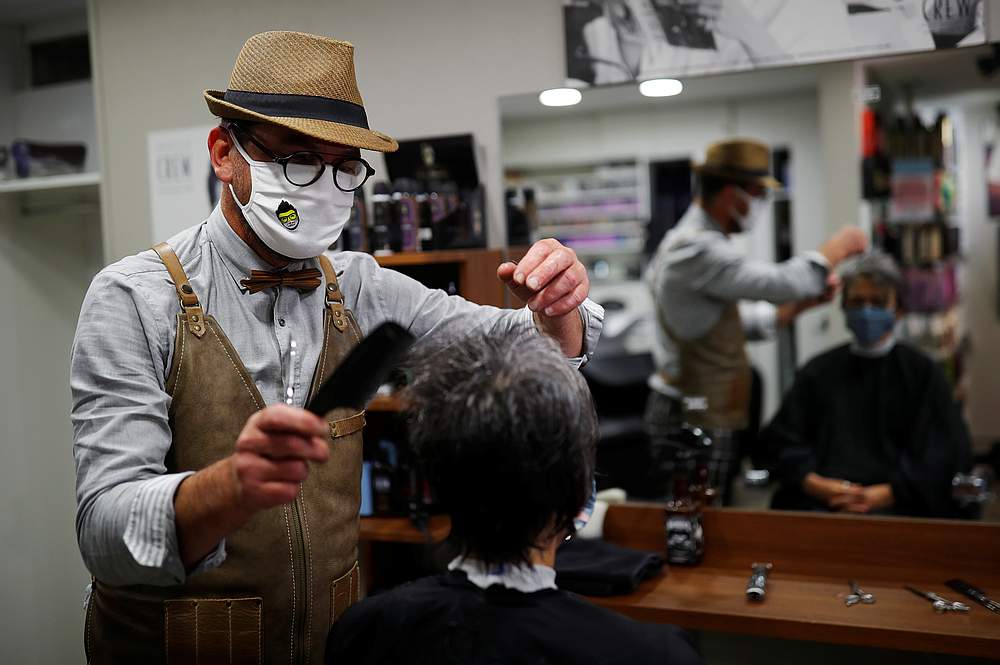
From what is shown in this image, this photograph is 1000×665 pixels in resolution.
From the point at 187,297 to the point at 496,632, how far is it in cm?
81

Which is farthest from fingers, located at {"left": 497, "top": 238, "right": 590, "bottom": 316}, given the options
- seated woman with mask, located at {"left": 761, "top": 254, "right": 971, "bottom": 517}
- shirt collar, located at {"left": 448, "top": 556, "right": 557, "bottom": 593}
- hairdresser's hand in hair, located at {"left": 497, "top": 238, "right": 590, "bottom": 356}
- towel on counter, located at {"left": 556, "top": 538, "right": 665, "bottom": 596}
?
seated woman with mask, located at {"left": 761, "top": 254, "right": 971, "bottom": 517}

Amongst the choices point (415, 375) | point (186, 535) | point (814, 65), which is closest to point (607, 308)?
point (814, 65)

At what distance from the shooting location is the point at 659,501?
290 cm

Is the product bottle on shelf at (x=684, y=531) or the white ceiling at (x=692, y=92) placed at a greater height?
the white ceiling at (x=692, y=92)

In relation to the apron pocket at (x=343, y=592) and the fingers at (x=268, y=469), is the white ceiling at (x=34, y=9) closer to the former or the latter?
the apron pocket at (x=343, y=592)

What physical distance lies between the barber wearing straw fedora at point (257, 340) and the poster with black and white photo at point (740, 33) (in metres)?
1.16

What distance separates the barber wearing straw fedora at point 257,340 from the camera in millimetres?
1540

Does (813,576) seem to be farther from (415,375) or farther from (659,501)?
(415,375)

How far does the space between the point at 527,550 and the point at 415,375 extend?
12.1 inches

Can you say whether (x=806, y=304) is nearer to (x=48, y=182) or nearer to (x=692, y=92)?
(x=692, y=92)

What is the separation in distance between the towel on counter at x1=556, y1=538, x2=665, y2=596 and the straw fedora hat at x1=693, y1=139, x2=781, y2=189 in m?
1.31

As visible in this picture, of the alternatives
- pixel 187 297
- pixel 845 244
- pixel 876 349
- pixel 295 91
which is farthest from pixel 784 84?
pixel 187 297

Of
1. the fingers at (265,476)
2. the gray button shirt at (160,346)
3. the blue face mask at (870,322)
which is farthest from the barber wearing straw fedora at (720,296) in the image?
the fingers at (265,476)

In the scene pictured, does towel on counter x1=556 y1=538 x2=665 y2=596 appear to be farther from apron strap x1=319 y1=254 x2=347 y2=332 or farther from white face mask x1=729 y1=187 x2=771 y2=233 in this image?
white face mask x1=729 y1=187 x2=771 y2=233
